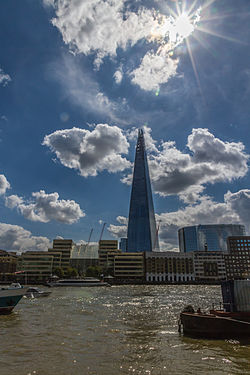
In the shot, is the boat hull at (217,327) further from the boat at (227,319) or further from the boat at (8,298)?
the boat at (8,298)

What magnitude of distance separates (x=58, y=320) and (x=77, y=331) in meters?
7.10

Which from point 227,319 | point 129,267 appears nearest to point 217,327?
point 227,319

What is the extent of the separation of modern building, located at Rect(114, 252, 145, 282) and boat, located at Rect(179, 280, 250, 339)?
164 m

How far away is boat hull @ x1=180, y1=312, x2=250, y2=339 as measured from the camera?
2117 cm

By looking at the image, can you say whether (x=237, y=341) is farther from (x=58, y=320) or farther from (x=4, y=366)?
(x=58, y=320)

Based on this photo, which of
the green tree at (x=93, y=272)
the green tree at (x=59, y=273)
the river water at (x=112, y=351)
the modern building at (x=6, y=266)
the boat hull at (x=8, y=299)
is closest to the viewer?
the river water at (x=112, y=351)

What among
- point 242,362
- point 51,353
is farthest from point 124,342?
point 242,362

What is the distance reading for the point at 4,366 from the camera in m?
14.9

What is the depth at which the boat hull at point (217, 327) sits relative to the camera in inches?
834

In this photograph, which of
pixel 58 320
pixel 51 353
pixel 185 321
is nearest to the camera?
pixel 51 353

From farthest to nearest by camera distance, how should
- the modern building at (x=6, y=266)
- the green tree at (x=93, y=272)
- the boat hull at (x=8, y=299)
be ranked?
the modern building at (x=6, y=266) < the green tree at (x=93, y=272) < the boat hull at (x=8, y=299)

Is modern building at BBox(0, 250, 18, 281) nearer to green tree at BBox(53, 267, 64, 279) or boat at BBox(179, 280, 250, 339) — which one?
green tree at BBox(53, 267, 64, 279)

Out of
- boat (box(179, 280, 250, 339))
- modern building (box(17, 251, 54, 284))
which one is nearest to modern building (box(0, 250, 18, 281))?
modern building (box(17, 251, 54, 284))

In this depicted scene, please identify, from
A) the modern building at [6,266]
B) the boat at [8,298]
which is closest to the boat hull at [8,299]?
the boat at [8,298]
